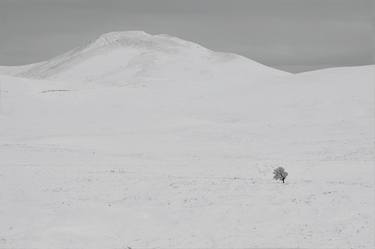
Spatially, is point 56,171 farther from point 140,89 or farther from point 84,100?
point 140,89

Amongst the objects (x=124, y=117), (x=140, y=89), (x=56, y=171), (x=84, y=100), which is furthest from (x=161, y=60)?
(x=56, y=171)

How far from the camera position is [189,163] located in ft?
160

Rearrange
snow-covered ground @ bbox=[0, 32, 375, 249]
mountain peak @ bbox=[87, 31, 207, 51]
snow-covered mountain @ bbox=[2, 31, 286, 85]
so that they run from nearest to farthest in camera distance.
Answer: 1. snow-covered ground @ bbox=[0, 32, 375, 249]
2. snow-covered mountain @ bbox=[2, 31, 286, 85]
3. mountain peak @ bbox=[87, 31, 207, 51]

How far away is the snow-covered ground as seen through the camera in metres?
29.1

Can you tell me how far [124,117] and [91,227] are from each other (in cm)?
4613

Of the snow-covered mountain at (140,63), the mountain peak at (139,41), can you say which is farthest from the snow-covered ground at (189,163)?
the mountain peak at (139,41)

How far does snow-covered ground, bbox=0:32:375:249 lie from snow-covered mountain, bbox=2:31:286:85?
79.0 feet

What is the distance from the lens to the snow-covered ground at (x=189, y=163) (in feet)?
95.5

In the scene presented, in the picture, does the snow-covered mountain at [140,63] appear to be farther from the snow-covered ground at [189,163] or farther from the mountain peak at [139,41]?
the snow-covered ground at [189,163]

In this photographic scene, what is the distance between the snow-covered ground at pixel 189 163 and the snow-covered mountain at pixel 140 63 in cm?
2409

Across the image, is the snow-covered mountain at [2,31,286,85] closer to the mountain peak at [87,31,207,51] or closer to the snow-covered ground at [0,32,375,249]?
the mountain peak at [87,31,207,51]

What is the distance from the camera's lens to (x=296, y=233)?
93.6 feet

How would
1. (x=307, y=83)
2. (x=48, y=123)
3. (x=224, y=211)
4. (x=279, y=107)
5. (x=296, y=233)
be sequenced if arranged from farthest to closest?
1. (x=307, y=83)
2. (x=279, y=107)
3. (x=48, y=123)
4. (x=224, y=211)
5. (x=296, y=233)

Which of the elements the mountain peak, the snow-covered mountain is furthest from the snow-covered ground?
the mountain peak
